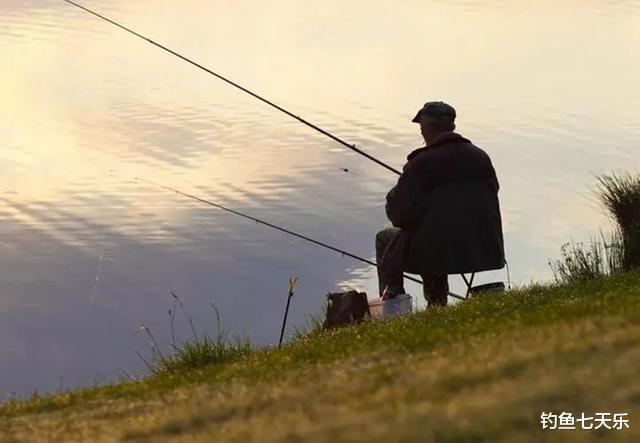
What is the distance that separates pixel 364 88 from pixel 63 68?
6016 millimetres

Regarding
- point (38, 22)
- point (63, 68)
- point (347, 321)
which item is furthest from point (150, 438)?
point (38, 22)

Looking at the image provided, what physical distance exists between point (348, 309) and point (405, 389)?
3262 mm

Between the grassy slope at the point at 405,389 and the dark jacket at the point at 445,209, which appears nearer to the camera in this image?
the grassy slope at the point at 405,389

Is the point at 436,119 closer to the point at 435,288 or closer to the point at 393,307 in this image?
the point at 435,288

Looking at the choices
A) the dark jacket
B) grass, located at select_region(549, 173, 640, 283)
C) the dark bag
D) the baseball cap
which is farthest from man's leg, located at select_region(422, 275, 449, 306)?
the baseball cap

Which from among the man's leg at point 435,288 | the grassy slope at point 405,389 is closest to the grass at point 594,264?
the man's leg at point 435,288

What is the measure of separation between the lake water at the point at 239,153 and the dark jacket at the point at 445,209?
2594mm

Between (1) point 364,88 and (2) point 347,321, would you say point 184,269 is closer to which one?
(2) point 347,321

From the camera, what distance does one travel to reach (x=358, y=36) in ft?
97.4

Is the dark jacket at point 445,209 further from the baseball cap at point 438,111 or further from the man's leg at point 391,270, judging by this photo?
the baseball cap at point 438,111

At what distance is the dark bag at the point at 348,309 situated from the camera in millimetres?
8203

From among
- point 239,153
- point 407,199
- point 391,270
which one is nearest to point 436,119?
point 407,199

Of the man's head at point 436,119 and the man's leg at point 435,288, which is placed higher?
the man's head at point 436,119

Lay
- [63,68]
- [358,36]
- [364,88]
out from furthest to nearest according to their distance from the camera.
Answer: [358,36]
[63,68]
[364,88]
